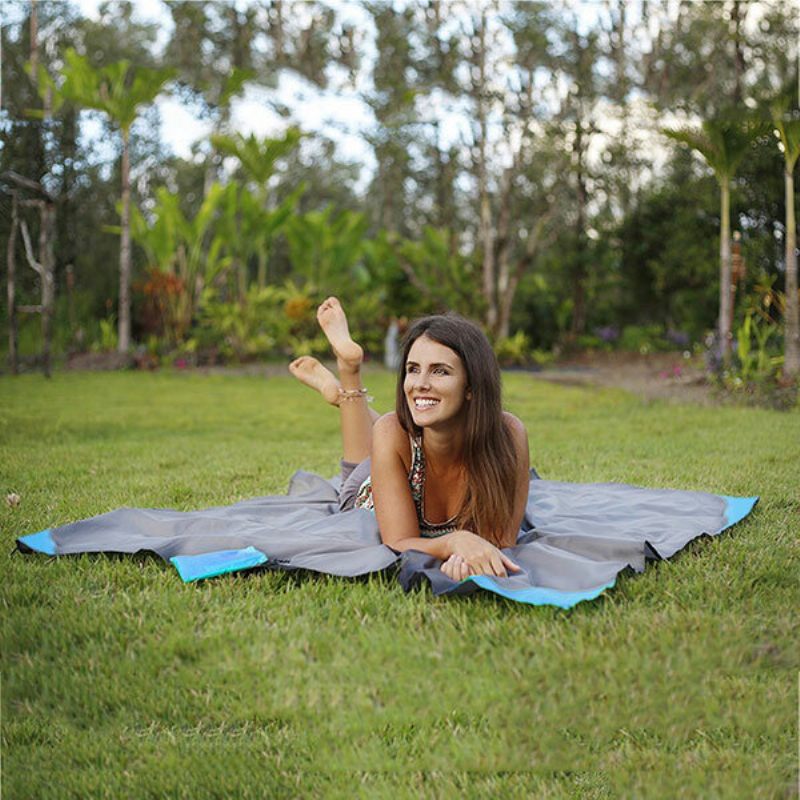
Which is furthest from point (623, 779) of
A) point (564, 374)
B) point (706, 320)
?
point (706, 320)

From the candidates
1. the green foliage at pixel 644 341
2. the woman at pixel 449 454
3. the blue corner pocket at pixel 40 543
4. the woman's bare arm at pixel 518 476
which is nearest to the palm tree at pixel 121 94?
the green foliage at pixel 644 341

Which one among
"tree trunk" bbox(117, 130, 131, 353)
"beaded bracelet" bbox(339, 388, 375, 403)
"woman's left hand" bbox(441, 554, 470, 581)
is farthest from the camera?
"tree trunk" bbox(117, 130, 131, 353)

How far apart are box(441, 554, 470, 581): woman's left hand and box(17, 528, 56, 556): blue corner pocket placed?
4.76ft

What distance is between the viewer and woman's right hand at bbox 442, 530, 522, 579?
2.90 metres

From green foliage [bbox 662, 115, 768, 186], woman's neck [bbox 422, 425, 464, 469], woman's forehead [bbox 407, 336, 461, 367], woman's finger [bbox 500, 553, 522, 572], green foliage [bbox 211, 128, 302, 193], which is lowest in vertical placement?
woman's finger [bbox 500, 553, 522, 572]

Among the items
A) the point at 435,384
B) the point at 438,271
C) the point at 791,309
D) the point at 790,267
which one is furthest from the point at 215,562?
the point at 438,271

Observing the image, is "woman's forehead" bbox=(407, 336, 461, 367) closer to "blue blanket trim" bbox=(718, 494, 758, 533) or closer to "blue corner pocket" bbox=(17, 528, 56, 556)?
"blue blanket trim" bbox=(718, 494, 758, 533)

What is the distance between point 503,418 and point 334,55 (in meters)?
17.1

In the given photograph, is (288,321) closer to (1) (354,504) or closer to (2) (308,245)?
(2) (308,245)

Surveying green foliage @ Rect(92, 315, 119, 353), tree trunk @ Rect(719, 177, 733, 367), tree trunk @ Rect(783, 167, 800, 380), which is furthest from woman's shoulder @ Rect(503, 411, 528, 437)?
green foliage @ Rect(92, 315, 119, 353)

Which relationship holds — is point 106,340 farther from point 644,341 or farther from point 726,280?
point 726,280

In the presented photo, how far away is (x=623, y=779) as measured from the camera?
1.98 m

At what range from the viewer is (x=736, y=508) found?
4.05 meters

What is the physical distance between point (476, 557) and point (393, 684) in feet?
2.32
